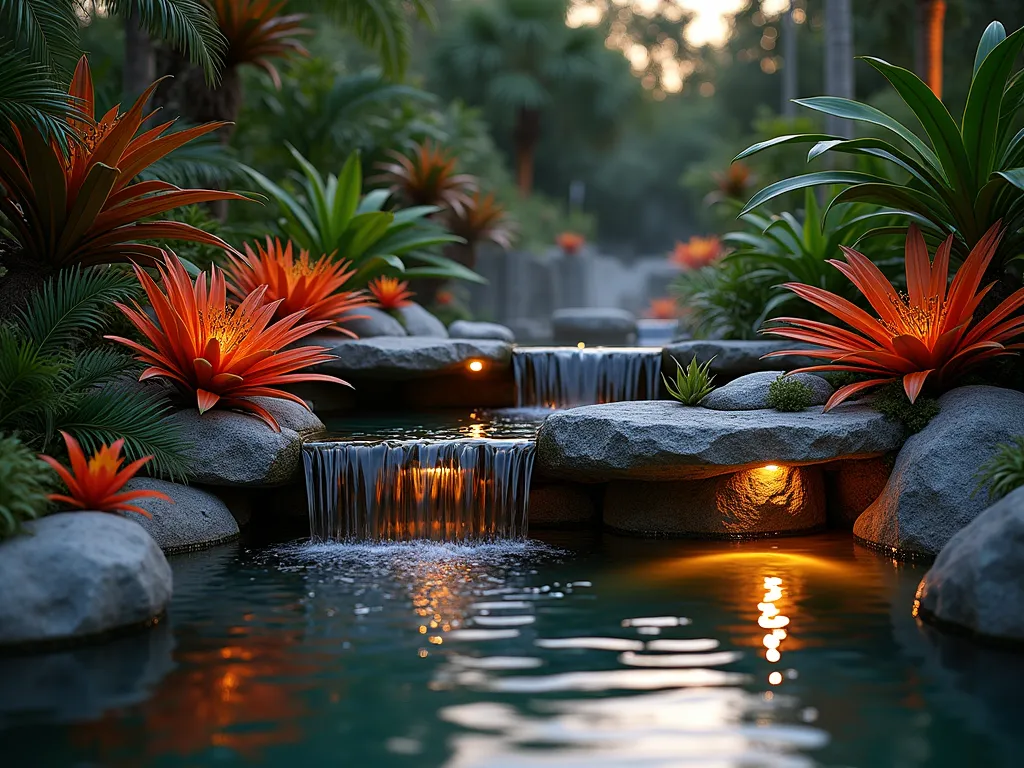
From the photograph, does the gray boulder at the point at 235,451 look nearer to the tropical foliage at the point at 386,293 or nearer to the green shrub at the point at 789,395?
the green shrub at the point at 789,395

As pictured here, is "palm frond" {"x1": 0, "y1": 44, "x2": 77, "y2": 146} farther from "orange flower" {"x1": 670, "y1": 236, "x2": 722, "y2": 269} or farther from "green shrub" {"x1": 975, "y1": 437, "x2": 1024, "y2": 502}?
"orange flower" {"x1": 670, "y1": 236, "x2": 722, "y2": 269}

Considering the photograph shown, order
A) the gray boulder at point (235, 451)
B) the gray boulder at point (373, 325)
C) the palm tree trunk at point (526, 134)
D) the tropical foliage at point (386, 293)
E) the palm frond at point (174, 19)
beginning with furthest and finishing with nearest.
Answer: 1. the palm tree trunk at point (526, 134)
2. the tropical foliage at point (386, 293)
3. the gray boulder at point (373, 325)
4. the palm frond at point (174, 19)
5. the gray boulder at point (235, 451)

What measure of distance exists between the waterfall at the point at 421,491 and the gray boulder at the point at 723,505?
701 millimetres

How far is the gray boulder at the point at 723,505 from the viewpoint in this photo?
6.91 meters

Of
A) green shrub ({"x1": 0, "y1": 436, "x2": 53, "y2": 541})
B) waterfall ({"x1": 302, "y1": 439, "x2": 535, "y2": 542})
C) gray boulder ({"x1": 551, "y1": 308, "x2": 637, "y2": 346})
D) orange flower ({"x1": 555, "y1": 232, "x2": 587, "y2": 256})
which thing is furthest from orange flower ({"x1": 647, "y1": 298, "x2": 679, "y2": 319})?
green shrub ({"x1": 0, "y1": 436, "x2": 53, "y2": 541})

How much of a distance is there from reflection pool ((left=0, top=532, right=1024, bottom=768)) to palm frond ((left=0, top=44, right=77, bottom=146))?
8.41ft

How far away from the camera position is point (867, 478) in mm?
7086

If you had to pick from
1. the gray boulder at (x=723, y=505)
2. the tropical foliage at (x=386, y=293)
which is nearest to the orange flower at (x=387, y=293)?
the tropical foliage at (x=386, y=293)

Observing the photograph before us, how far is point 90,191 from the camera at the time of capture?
7.02 meters

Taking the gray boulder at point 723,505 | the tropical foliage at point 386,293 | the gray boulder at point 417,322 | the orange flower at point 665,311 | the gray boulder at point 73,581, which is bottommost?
the gray boulder at point 73,581

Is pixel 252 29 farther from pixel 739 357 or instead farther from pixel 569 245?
pixel 569 245

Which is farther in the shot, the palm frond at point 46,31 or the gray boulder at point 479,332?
the gray boulder at point 479,332

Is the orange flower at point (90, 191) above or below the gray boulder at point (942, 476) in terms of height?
above

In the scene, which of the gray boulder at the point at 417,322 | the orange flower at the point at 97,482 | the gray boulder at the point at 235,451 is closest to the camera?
the orange flower at the point at 97,482
